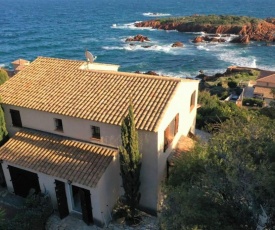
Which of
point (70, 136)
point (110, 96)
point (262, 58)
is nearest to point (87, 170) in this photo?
point (70, 136)

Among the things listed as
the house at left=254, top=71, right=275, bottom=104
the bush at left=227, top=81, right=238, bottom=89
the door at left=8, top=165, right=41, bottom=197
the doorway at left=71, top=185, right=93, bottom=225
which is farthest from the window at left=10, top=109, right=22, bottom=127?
the bush at left=227, top=81, right=238, bottom=89

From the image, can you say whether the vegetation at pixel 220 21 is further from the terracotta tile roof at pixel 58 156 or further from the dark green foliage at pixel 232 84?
the terracotta tile roof at pixel 58 156

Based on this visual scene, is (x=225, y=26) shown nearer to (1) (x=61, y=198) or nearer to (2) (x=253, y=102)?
(2) (x=253, y=102)

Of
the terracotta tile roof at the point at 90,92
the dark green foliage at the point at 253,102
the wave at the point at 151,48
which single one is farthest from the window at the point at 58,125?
the wave at the point at 151,48

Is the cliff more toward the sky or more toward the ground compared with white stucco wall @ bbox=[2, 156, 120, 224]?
more toward the ground

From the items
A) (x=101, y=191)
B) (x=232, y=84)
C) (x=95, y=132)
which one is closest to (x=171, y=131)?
(x=95, y=132)

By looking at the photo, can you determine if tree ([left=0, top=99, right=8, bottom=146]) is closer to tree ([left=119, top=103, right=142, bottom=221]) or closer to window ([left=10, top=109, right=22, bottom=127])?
window ([left=10, top=109, right=22, bottom=127])
